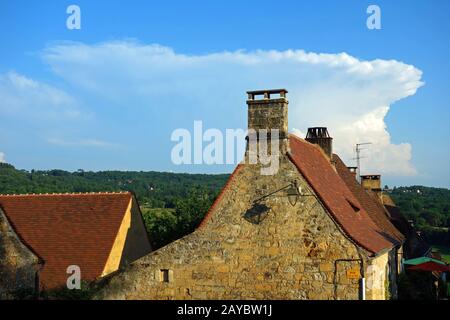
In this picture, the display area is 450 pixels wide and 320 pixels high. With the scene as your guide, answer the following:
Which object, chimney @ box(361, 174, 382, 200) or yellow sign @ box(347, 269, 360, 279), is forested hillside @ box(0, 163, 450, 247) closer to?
chimney @ box(361, 174, 382, 200)

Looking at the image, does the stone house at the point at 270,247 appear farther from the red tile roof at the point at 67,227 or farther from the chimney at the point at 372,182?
the chimney at the point at 372,182

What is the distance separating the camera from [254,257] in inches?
707

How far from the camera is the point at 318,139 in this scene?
85.0 feet

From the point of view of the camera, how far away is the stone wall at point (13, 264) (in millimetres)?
22719

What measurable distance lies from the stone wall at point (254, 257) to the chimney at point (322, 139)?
26.6ft

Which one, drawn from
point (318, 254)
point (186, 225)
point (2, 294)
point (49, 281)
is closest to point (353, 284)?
point (318, 254)

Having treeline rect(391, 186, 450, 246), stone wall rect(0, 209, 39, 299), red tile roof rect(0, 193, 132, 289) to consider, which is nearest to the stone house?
red tile roof rect(0, 193, 132, 289)

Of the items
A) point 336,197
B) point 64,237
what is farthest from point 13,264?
point 336,197

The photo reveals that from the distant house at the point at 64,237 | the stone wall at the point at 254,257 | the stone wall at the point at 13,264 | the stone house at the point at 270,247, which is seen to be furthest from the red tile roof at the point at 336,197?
the stone wall at the point at 13,264

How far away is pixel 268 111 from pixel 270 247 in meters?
4.66

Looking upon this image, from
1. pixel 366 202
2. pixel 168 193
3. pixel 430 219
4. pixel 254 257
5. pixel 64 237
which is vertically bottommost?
pixel 430 219

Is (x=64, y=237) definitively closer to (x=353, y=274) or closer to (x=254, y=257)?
(x=254, y=257)

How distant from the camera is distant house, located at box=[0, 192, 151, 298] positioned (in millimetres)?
22781

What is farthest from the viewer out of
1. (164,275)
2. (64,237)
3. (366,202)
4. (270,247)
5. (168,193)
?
(168,193)
